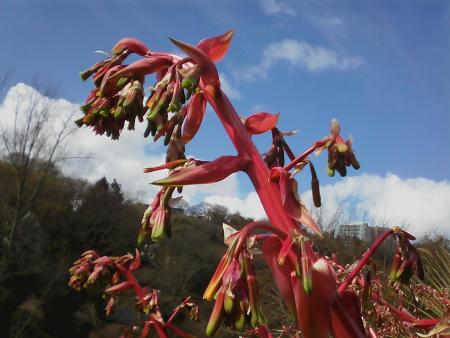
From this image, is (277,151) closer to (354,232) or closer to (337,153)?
(337,153)

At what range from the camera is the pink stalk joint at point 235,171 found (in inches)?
30.5

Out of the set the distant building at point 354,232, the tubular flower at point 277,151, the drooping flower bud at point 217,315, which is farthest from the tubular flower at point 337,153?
the distant building at point 354,232

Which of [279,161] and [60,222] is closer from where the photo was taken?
[279,161]

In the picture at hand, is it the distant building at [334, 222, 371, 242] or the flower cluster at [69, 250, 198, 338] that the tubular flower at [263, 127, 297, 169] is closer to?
the flower cluster at [69, 250, 198, 338]

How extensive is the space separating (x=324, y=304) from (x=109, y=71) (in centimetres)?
62

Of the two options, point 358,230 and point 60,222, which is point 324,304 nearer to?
→ point 358,230

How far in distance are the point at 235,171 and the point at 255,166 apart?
0.04 metres

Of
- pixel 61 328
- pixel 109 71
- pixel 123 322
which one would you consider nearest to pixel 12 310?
pixel 61 328

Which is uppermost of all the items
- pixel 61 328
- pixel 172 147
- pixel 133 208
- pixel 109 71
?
pixel 133 208

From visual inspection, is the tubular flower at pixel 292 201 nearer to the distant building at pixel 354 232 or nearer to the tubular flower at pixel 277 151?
the tubular flower at pixel 277 151

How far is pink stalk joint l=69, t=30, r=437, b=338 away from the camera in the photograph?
2.54 feet

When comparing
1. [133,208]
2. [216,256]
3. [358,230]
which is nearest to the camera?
[358,230]

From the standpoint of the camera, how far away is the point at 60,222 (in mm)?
27281

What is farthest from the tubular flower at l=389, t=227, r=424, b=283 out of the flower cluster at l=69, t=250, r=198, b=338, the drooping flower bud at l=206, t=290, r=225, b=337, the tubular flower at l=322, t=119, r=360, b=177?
the flower cluster at l=69, t=250, r=198, b=338
